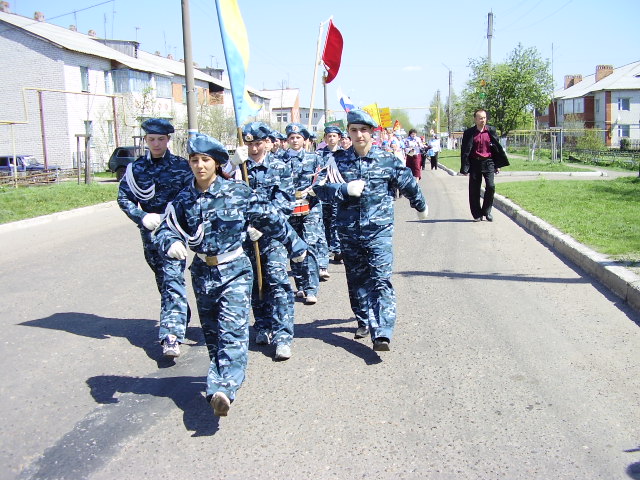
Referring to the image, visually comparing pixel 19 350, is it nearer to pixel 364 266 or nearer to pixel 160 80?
pixel 364 266

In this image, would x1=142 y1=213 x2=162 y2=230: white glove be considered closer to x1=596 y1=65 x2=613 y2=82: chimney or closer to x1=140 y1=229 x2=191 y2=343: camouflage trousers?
x1=140 y1=229 x2=191 y2=343: camouflage trousers

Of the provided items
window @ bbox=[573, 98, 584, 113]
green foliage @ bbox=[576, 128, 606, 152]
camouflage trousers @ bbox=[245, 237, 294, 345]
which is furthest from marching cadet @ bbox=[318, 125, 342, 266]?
window @ bbox=[573, 98, 584, 113]

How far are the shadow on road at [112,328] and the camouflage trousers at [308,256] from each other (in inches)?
55.0

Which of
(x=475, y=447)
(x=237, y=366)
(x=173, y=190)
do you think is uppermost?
(x=173, y=190)

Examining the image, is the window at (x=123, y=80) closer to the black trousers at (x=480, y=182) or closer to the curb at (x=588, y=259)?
the black trousers at (x=480, y=182)

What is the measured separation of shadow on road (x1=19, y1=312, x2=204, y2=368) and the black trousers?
8.72 meters

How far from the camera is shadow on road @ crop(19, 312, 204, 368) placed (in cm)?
635

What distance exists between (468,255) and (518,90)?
3549 cm

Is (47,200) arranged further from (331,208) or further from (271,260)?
(271,260)

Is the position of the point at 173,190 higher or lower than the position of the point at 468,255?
higher

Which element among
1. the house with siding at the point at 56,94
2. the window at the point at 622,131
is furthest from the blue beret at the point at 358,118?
the window at the point at 622,131

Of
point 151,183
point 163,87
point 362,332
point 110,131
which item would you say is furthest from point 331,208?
point 163,87

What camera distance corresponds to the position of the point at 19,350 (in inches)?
240

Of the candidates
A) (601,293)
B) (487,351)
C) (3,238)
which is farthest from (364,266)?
(3,238)
